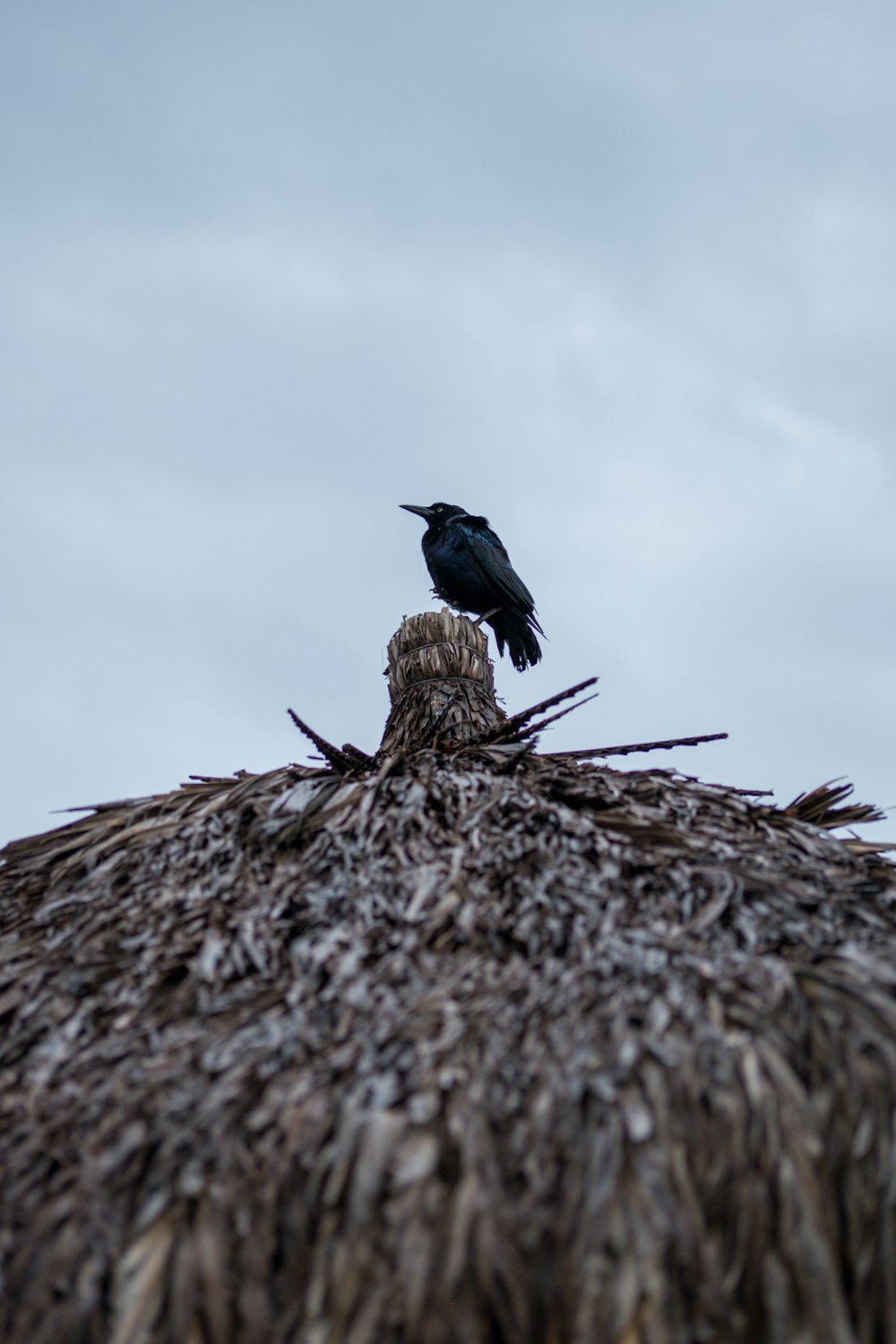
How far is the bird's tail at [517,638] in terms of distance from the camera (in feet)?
22.8

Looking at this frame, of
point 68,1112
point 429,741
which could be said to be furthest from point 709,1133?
point 429,741

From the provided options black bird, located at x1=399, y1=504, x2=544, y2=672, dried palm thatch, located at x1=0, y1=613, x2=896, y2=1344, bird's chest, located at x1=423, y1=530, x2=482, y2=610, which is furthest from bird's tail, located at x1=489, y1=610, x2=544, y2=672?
dried palm thatch, located at x1=0, y1=613, x2=896, y2=1344

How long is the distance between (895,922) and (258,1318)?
5.25ft

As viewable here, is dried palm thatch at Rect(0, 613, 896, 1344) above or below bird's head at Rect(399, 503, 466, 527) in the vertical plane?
below

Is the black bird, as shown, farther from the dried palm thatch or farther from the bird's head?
the dried palm thatch

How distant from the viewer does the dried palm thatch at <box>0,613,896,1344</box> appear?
183cm

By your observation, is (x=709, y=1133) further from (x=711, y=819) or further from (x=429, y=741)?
(x=429, y=741)

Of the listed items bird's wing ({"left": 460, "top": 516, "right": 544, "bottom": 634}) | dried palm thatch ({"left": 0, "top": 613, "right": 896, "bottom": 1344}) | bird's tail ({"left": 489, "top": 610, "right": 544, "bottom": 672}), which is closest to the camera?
dried palm thatch ({"left": 0, "top": 613, "right": 896, "bottom": 1344})

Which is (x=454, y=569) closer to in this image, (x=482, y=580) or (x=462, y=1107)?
(x=482, y=580)

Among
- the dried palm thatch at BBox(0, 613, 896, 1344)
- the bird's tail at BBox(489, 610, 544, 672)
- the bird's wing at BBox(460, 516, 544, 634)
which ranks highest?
the bird's wing at BBox(460, 516, 544, 634)

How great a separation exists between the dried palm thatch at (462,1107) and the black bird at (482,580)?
408 centimetres

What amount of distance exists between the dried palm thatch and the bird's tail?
13.7 feet

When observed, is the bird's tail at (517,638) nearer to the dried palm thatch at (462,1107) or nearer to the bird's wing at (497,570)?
the bird's wing at (497,570)

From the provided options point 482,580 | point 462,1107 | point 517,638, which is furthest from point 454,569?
point 462,1107
